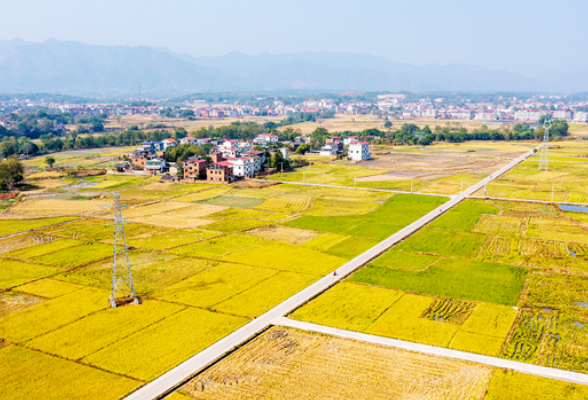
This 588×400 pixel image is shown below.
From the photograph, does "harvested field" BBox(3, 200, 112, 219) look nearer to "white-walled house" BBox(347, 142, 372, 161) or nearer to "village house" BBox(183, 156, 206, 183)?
"village house" BBox(183, 156, 206, 183)

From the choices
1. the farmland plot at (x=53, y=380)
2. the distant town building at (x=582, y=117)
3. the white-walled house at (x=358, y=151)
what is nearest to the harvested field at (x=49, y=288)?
the farmland plot at (x=53, y=380)

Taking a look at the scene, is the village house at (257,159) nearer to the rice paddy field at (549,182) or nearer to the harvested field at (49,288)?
the rice paddy field at (549,182)

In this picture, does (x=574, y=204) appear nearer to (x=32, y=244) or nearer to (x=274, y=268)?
(x=274, y=268)

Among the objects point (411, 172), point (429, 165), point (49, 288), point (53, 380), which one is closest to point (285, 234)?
point (49, 288)

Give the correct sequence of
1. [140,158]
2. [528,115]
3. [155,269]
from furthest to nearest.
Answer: [528,115]
[140,158]
[155,269]

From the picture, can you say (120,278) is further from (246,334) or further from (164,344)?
(246,334)
